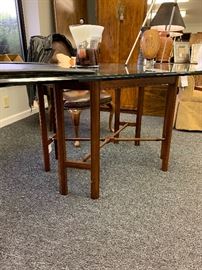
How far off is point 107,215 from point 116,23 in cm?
265

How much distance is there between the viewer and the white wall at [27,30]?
9.25ft

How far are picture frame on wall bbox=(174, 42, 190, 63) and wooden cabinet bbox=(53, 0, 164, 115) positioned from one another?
24.8 inches

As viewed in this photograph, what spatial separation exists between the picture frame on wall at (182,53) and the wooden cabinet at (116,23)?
631mm

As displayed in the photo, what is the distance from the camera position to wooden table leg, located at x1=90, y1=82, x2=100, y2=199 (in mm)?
1199

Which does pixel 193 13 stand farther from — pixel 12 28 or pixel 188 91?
pixel 12 28

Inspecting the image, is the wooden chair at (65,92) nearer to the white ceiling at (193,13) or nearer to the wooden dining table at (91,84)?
the wooden dining table at (91,84)

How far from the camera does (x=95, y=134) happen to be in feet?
4.15

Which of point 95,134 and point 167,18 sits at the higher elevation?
point 167,18

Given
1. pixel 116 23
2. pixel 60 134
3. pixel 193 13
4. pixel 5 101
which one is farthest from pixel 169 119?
pixel 193 13

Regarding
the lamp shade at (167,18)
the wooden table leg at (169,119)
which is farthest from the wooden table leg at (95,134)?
the lamp shade at (167,18)

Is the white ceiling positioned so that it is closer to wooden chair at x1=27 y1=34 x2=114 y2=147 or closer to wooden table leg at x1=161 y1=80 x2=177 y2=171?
wooden chair at x1=27 y1=34 x2=114 y2=147

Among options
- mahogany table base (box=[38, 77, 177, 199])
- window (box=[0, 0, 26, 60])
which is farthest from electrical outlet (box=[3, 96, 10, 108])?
mahogany table base (box=[38, 77, 177, 199])

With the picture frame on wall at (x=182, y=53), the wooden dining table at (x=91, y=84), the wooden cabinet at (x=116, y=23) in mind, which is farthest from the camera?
the wooden cabinet at (x=116, y=23)

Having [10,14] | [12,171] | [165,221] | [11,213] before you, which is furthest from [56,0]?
[165,221]
